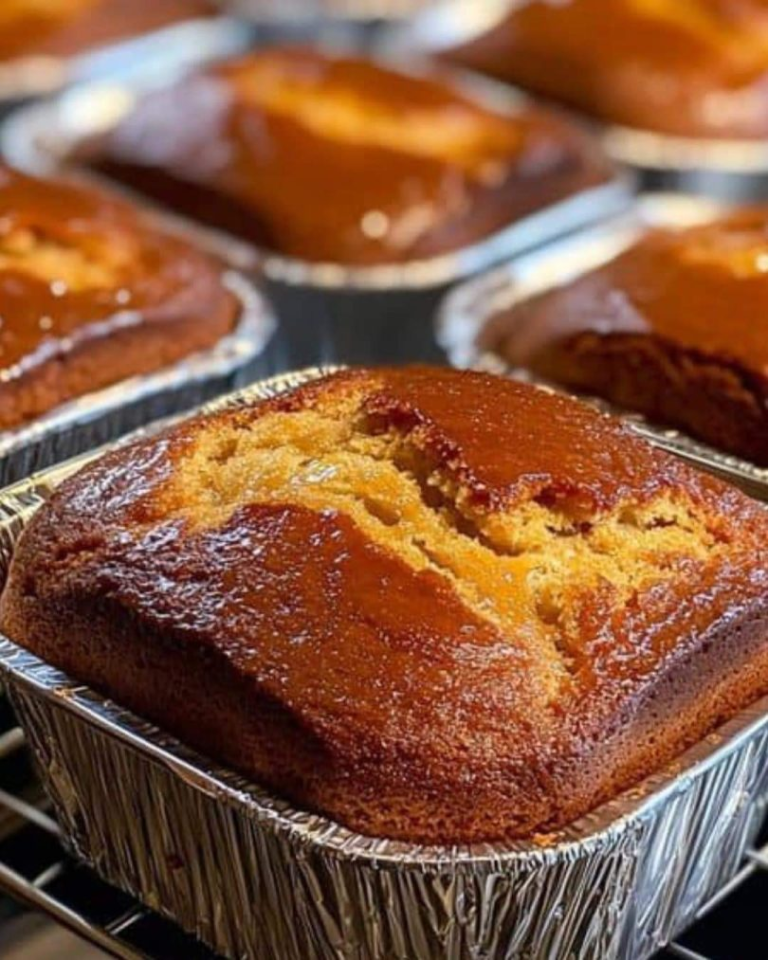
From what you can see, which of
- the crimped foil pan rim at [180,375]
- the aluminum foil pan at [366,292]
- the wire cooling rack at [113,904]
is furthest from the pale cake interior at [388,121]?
the wire cooling rack at [113,904]

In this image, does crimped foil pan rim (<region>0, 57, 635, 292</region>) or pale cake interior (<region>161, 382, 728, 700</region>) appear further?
crimped foil pan rim (<region>0, 57, 635, 292</region>)

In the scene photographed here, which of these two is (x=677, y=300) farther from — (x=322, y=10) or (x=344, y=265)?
(x=322, y=10)

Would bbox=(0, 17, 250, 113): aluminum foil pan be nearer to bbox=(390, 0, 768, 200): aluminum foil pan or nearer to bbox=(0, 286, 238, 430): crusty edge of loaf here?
bbox=(390, 0, 768, 200): aluminum foil pan

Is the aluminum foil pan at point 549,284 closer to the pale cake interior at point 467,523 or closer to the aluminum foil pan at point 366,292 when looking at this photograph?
the aluminum foil pan at point 366,292

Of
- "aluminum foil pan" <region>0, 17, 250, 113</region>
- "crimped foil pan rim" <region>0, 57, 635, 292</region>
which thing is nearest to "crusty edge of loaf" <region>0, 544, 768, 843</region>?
"crimped foil pan rim" <region>0, 57, 635, 292</region>

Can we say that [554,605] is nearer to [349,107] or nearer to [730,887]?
[730,887]
